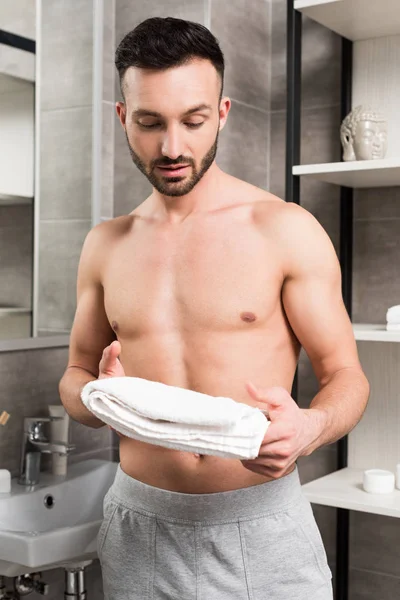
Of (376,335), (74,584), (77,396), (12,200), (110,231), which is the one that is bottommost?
(74,584)

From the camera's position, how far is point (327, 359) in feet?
4.58

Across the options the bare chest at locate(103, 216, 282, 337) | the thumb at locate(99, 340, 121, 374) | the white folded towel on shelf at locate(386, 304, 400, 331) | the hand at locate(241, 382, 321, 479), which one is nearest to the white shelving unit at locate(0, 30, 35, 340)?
the bare chest at locate(103, 216, 282, 337)

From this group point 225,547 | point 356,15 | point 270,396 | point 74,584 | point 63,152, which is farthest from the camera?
point 63,152

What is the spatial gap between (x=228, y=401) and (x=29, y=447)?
1077 millimetres

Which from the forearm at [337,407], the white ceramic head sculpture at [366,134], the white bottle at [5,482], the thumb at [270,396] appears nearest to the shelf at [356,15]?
the white ceramic head sculpture at [366,134]

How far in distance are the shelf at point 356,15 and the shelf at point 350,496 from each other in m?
1.16

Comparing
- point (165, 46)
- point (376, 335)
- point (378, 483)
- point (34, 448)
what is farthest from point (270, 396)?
point (34, 448)

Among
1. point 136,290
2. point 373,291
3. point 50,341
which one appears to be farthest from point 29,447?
point 373,291

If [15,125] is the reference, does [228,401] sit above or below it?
below

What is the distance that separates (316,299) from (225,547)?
0.45 m

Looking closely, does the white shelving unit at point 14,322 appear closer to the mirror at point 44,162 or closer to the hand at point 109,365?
the mirror at point 44,162

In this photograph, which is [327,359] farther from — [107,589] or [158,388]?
[107,589]

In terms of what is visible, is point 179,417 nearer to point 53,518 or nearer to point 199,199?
point 199,199

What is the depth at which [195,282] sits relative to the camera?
145 cm
